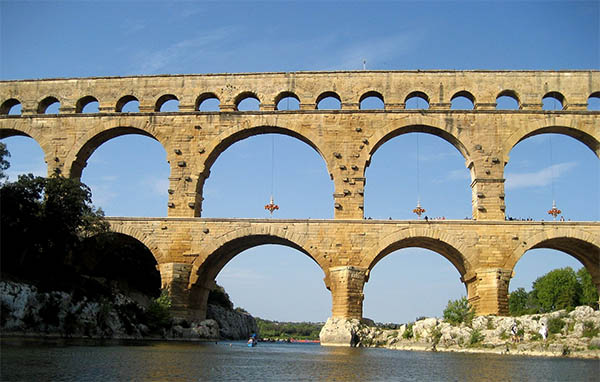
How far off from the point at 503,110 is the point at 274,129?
36.6 feet

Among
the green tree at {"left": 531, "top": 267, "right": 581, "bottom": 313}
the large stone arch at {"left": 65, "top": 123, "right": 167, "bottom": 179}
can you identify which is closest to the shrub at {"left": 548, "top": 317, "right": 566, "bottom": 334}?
the large stone arch at {"left": 65, "top": 123, "right": 167, "bottom": 179}

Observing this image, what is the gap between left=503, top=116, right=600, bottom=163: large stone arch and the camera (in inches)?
1093

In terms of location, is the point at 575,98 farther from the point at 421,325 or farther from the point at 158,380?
the point at 158,380

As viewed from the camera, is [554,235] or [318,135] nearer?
[554,235]

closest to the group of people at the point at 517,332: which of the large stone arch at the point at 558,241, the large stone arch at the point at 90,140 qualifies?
the large stone arch at the point at 558,241

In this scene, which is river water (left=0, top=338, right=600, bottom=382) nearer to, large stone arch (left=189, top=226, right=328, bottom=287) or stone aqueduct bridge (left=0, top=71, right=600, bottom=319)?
stone aqueduct bridge (left=0, top=71, right=600, bottom=319)

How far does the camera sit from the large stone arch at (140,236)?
2717cm

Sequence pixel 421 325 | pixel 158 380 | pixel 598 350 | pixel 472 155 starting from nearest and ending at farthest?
pixel 158 380 → pixel 598 350 → pixel 421 325 → pixel 472 155

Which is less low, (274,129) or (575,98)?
(575,98)

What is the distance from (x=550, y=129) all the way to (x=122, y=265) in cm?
2470

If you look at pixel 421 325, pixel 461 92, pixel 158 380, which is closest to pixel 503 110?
pixel 461 92

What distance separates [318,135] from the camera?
92.9 ft

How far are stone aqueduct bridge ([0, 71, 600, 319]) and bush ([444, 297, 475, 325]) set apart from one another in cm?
62

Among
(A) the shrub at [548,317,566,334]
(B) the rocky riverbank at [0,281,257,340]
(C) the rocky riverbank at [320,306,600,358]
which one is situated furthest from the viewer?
(A) the shrub at [548,317,566,334]
